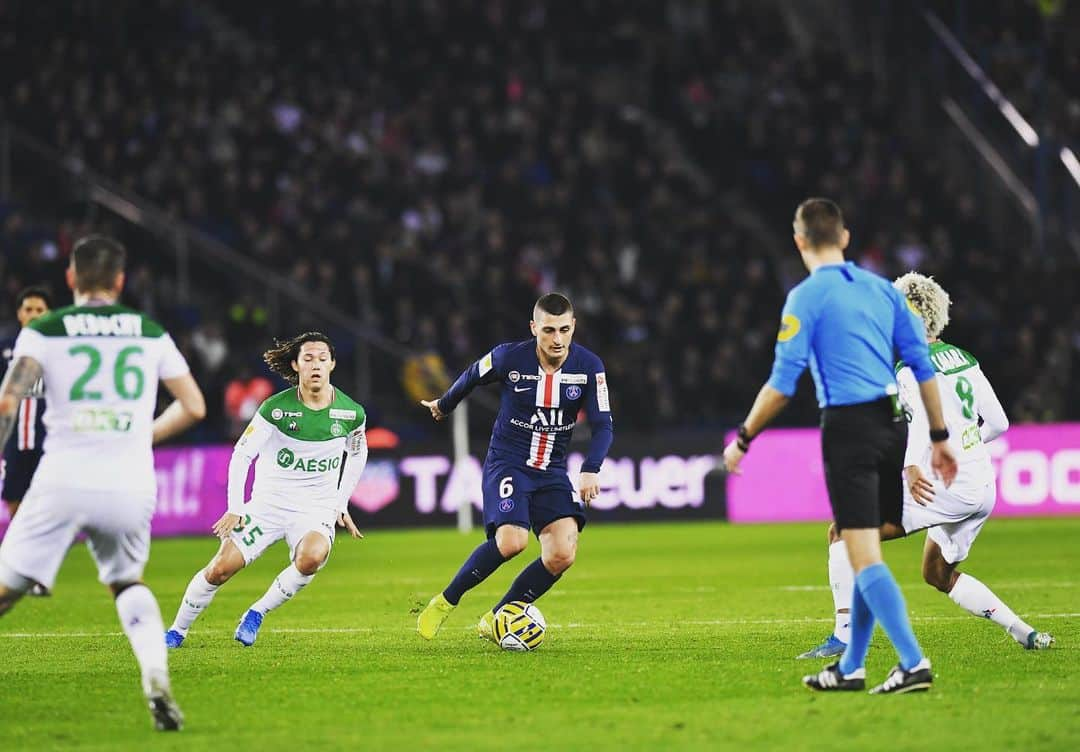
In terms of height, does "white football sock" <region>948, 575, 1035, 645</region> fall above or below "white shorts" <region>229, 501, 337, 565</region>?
below

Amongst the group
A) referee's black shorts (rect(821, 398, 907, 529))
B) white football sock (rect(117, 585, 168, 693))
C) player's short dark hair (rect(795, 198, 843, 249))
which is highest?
player's short dark hair (rect(795, 198, 843, 249))

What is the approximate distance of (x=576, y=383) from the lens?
11391 mm

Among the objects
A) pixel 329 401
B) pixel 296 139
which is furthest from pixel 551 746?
pixel 296 139

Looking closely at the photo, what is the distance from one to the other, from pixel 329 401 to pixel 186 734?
4.72 metres

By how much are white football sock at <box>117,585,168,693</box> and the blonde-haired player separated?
4062 mm

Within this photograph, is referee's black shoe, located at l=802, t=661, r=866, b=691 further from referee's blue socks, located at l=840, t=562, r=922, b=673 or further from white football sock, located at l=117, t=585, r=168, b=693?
white football sock, located at l=117, t=585, r=168, b=693

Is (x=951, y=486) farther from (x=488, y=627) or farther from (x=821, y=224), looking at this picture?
(x=488, y=627)

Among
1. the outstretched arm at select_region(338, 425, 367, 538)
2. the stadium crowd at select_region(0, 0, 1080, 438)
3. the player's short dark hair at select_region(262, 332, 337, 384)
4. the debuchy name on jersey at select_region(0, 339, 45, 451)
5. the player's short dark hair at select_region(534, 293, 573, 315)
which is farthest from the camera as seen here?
the stadium crowd at select_region(0, 0, 1080, 438)

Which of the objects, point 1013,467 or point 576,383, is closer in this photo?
point 576,383

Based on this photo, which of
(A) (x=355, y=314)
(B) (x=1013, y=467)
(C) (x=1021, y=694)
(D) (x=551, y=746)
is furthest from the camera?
(A) (x=355, y=314)

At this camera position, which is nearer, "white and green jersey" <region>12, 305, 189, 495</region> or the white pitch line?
"white and green jersey" <region>12, 305, 189, 495</region>

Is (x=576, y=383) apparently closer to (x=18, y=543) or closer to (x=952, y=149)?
(x=18, y=543)

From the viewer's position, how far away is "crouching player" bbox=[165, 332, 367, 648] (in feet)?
37.6

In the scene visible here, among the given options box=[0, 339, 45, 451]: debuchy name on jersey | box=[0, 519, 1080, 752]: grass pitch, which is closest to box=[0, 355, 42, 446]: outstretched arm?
box=[0, 519, 1080, 752]: grass pitch
